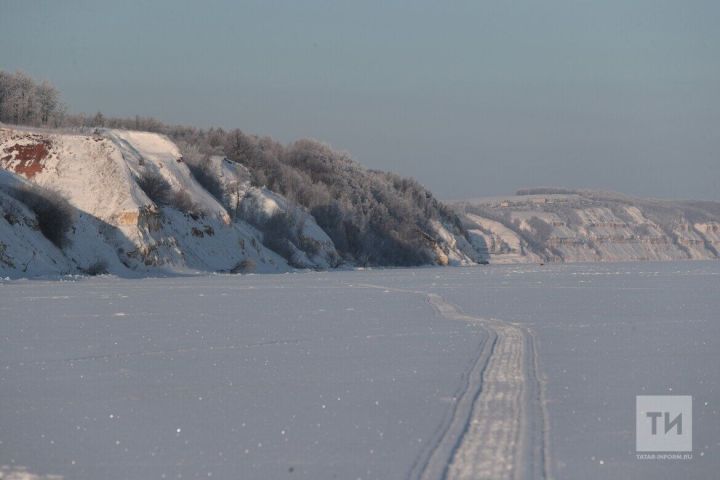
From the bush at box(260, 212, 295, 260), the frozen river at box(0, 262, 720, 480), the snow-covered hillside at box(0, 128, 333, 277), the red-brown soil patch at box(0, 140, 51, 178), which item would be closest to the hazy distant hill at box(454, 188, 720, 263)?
the bush at box(260, 212, 295, 260)

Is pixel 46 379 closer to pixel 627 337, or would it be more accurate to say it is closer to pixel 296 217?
pixel 627 337

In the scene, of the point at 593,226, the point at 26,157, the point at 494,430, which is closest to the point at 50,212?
the point at 26,157

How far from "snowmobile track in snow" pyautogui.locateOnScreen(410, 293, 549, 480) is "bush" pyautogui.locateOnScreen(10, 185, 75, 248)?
23.0m

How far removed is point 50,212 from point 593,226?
94.8 metres

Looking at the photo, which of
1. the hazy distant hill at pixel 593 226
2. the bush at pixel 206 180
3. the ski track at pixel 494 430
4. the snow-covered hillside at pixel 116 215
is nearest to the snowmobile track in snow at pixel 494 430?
the ski track at pixel 494 430

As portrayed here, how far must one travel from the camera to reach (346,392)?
22.6ft

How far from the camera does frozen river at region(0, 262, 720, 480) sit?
4910 mm

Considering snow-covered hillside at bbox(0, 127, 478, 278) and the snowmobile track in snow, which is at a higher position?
the snowmobile track in snow

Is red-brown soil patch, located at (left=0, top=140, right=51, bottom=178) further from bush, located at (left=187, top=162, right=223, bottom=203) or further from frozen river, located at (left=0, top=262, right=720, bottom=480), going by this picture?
frozen river, located at (left=0, top=262, right=720, bottom=480)

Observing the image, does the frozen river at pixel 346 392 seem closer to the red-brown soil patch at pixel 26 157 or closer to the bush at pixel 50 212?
the bush at pixel 50 212

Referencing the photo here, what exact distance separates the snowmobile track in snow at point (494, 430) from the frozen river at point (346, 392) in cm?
2

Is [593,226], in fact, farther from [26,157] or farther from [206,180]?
[26,157]

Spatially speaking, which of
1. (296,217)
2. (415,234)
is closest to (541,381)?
(296,217)

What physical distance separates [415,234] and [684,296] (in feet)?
138
